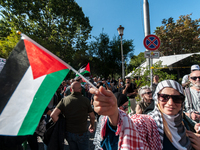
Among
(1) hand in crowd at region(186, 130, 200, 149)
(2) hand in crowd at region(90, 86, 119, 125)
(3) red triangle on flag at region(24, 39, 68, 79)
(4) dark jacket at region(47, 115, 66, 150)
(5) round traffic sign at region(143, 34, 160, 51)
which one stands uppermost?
(5) round traffic sign at region(143, 34, 160, 51)

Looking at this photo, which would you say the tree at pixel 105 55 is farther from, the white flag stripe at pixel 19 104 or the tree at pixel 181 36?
the white flag stripe at pixel 19 104

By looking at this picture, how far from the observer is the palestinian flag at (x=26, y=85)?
1318 mm

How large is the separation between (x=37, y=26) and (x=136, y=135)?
901 inches

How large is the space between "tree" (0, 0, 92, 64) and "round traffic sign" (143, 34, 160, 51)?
15634mm

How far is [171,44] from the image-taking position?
1711 cm

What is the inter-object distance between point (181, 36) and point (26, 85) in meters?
18.8

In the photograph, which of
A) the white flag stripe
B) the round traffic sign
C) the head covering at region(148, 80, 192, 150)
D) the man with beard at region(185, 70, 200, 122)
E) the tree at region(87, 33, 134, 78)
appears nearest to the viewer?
the white flag stripe

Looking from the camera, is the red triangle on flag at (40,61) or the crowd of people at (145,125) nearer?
the crowd of people at (145,125)

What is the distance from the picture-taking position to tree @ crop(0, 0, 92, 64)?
59.9 ft

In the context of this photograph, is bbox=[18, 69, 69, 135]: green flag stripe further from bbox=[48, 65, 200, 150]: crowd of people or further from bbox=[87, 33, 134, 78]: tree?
bbox=[87, 33, 134, 78]: tree

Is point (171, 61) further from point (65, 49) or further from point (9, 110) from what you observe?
point (65, 49)

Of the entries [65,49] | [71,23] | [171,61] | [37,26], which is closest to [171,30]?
[171,61]

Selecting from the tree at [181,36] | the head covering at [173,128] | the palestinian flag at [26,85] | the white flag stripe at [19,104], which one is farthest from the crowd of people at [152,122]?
the tree at [181,36]

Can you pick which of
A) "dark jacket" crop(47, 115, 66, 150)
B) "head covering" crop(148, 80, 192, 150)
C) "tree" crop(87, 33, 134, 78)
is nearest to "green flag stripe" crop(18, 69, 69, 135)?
"head covering" crop(148, 80, 192, 150)
